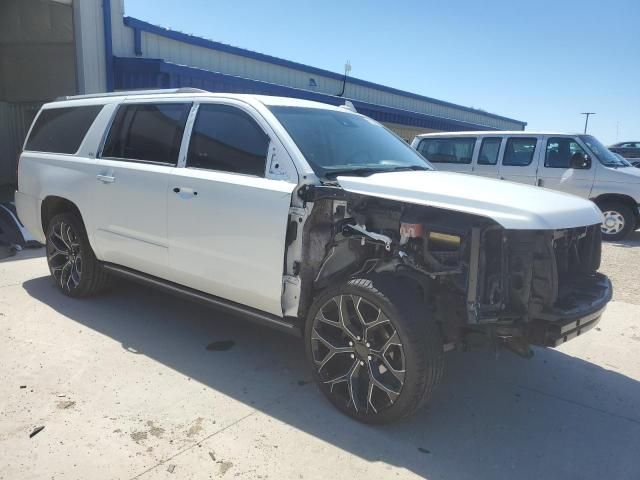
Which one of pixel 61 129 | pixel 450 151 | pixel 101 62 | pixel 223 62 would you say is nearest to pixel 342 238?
pixel 61 129

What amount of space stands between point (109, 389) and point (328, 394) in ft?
4.81

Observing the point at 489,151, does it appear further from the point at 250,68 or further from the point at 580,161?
the point at 250,68

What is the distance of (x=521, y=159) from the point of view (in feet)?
33.4

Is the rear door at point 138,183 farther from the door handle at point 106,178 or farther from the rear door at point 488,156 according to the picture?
the rear door at point 488,156

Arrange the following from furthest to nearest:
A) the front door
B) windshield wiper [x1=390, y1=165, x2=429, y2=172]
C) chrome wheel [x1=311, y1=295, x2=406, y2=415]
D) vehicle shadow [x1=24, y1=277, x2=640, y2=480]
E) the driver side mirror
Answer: the driver side mirror → windshield wiper [x1=390, y1=165, x2=429, y2=172] → the front door → chrome wheel [x1=311, y1=295, x2=406, y2=415] → vehicle shadow [x1=24, y1=277, x2=640, y2=480]

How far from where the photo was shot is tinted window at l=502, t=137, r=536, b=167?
10117mm

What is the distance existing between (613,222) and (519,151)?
2.19m

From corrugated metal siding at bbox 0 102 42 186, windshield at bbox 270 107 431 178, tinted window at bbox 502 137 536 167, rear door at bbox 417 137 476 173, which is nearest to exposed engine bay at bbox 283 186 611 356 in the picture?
windshield at bbox 270 107 431 178

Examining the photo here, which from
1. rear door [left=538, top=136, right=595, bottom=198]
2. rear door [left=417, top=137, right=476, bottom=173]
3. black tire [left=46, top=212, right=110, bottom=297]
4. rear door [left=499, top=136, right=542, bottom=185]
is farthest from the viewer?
rear door [left=417, top=137, right=476, bottom=173]

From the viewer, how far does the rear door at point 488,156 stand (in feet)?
34.1

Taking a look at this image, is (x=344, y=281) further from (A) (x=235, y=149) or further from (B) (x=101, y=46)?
(B) (x=101, y=46)

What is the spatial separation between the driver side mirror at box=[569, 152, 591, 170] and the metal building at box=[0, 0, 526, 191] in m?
7.03

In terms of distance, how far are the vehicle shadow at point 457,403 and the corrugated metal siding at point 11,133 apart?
1170cm

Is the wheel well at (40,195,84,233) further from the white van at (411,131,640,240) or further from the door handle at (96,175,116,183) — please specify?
the white van at (411,131,640,240)
